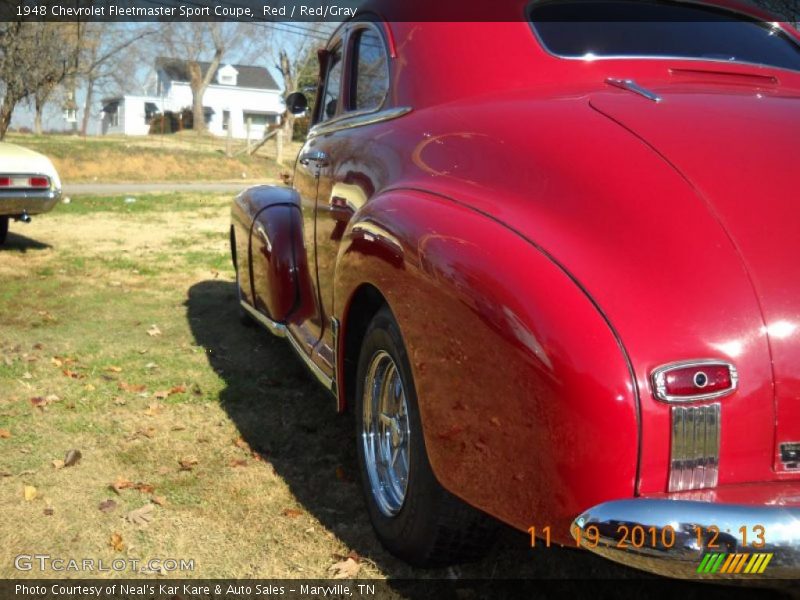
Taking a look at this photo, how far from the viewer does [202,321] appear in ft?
19.9

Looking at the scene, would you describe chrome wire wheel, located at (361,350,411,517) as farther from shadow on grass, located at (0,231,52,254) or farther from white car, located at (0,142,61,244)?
shadow on grass, located at (0,231,52,254)

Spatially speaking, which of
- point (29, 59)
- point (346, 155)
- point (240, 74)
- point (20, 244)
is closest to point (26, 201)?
point (20, 244)

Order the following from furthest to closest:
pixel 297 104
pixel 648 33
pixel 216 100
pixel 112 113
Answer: pixel 112 113, pixel 216 100, pixel 297 104, pixel 648 33

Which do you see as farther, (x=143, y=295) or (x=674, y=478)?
(x=143, y=295)

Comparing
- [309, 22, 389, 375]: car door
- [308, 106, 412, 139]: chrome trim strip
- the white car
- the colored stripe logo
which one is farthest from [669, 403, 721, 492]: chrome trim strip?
the white car

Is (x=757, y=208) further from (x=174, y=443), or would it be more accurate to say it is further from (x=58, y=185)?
(x=58, y=185)

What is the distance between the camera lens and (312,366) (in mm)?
3484

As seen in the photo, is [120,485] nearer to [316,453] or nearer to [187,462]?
[187,462]

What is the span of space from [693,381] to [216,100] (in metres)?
64.8

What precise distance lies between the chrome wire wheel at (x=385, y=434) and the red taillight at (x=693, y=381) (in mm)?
995

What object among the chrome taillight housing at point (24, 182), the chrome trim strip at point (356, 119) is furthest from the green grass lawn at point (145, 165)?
the chrome trim strip at point (356, 119)

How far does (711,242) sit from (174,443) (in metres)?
2.69

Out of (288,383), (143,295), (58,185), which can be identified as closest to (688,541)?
(288,383)

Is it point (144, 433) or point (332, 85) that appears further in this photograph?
point (332, 85)
